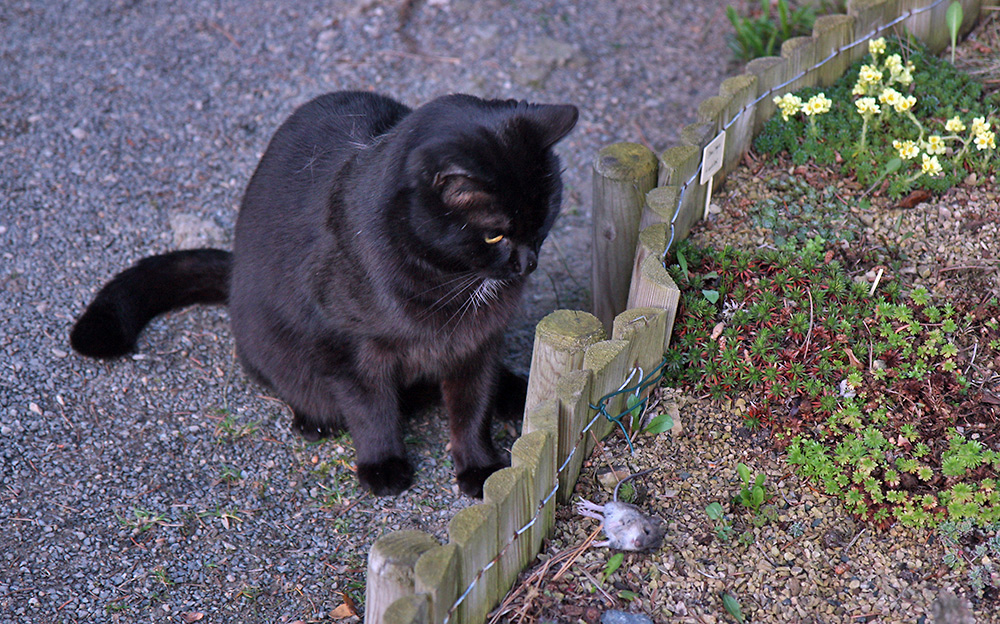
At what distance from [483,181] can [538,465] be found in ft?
2.43

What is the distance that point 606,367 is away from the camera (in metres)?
2.40

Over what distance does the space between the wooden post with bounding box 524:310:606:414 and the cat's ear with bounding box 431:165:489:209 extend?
0.47 metres

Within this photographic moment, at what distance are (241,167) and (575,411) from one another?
108 inches

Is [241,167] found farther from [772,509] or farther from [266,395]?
[772,509]

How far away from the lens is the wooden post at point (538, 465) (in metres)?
2.16

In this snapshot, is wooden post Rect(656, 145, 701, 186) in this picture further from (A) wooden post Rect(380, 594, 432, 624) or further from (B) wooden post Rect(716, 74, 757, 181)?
(A) wooden post Rect(380, 594, 432, 624)

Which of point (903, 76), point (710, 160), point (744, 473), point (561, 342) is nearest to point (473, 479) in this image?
point (561, 342)

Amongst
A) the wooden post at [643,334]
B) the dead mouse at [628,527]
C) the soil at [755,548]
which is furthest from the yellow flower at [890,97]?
the dead mouse at [628,527]

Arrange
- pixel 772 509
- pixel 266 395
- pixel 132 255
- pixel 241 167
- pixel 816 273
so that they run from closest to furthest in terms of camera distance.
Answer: pixel 772 509 < pixel 816 273 < pixel 266 395 < pixel 132 255 < pixel 241 167

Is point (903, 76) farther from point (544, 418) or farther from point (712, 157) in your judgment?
point (544, 418)

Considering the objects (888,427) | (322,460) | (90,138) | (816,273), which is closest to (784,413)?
(888,427)

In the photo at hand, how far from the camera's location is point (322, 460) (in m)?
3.17

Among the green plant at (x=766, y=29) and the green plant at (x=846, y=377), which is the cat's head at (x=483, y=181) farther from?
the green plant at (x=766, y=29)

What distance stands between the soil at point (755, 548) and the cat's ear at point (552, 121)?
924 mm
